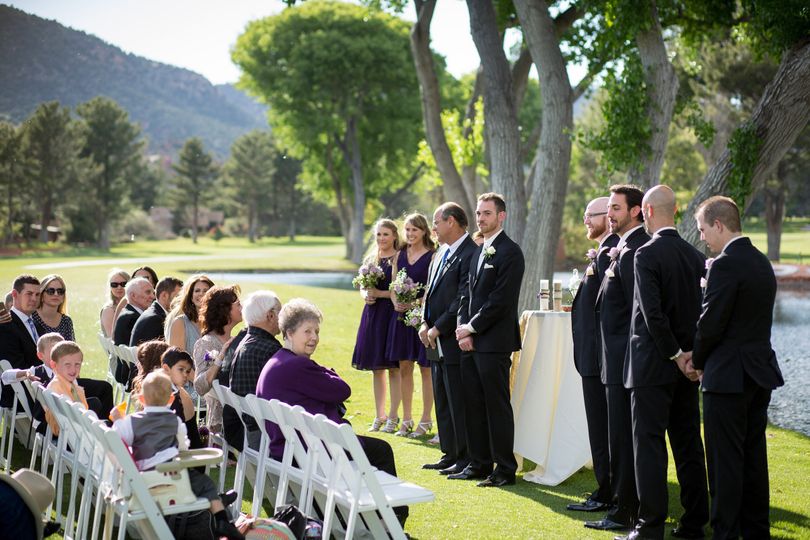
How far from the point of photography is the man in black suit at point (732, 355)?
199 inches

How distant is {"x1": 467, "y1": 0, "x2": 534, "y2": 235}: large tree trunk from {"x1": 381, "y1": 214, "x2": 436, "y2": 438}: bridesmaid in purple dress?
487 centimetres

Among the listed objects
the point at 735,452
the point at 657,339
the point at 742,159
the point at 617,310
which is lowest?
the point at 735,452

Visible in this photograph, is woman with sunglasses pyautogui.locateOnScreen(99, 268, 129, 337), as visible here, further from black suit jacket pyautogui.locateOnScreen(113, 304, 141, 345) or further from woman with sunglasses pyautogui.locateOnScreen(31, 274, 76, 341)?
woman with sunglasses pyautogui.locateOnScreen(31, 274, 76, 341)

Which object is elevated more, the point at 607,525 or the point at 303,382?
the point at 303,382

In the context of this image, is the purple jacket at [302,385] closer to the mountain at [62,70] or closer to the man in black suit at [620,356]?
the man in black suit at [620,356]

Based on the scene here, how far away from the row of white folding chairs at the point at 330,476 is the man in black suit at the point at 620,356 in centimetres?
156

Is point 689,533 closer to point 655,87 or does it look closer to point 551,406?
point 551,406

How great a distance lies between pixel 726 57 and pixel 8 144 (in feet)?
85.2

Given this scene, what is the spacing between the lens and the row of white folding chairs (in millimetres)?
4504

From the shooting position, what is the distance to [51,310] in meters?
8.55

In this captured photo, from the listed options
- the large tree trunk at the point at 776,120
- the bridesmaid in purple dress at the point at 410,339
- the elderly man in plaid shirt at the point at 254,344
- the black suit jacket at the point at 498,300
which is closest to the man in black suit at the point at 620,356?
the black suit jacket at the point at 498,300

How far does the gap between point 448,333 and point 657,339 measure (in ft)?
8.45

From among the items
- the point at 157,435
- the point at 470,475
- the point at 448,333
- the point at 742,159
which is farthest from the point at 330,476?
the point at 742,159

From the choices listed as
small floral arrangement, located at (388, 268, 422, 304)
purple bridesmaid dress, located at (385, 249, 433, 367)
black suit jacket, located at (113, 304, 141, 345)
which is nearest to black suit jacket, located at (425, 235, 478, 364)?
small floral arrangement, located at (388, 268, 422, 304)
